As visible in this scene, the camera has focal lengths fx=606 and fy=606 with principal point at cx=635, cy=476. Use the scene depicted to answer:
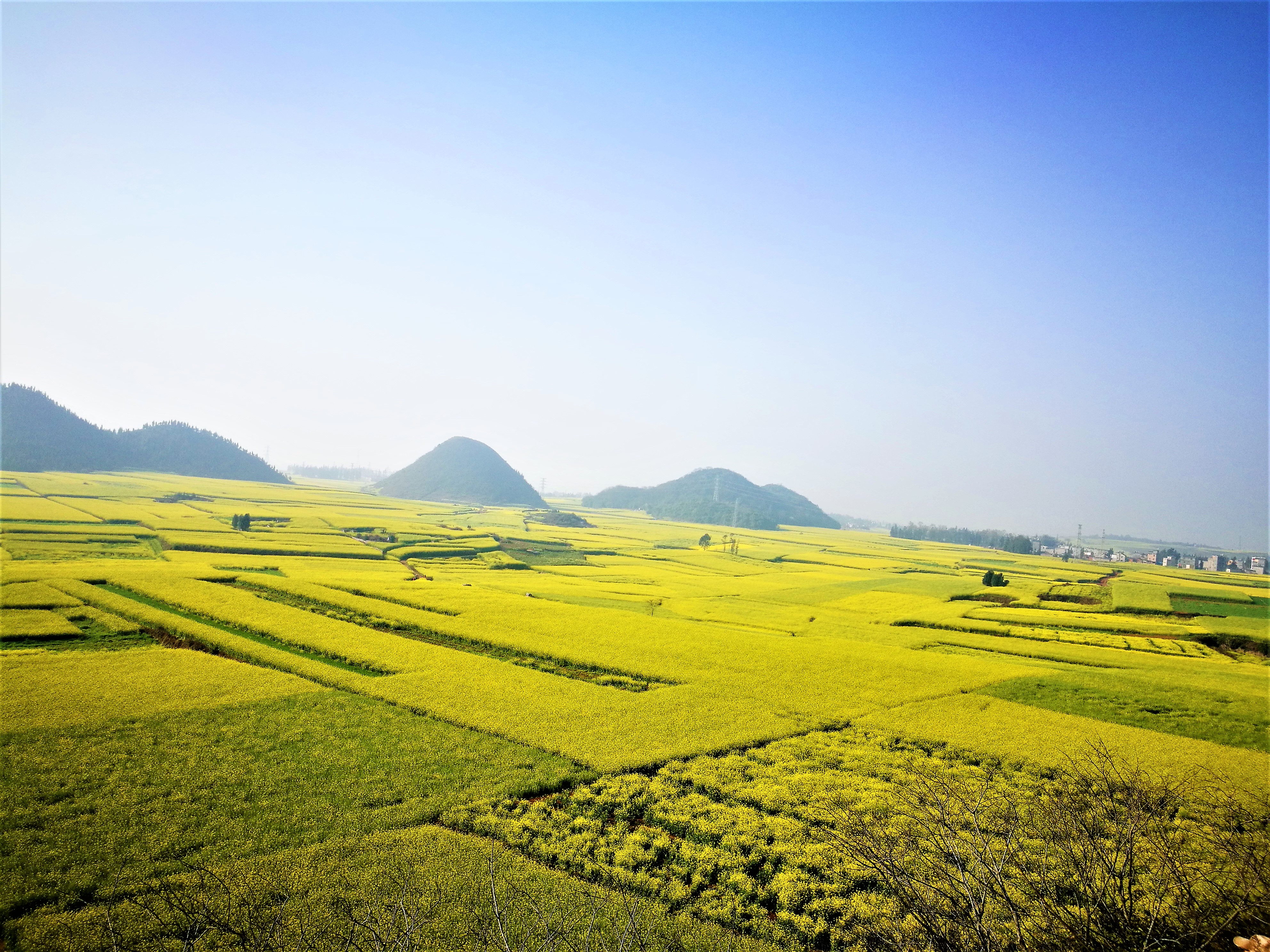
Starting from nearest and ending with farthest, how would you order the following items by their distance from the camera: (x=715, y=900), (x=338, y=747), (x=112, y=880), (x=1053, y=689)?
(x=112, y=880) → (x=715, y=900) → (x=338, y=747) → (x=1053, y=689)

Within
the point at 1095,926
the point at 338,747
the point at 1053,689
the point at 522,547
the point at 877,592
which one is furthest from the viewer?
the point at 522,547

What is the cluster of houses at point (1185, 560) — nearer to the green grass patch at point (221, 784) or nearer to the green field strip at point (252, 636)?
the green field strip at point (252, 636)

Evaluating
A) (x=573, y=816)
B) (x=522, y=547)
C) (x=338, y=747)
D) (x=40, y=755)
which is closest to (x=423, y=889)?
(x=573, y=816)

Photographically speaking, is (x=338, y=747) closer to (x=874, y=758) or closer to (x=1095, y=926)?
(x=874, y=758)

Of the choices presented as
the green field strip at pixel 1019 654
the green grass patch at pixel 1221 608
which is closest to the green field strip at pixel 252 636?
the green field strip at pixel 1019 654

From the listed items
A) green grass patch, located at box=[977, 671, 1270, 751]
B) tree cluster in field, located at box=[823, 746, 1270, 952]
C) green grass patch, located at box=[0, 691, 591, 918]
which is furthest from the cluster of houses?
green grass patch, located at box=[0, 691, 591, 918]

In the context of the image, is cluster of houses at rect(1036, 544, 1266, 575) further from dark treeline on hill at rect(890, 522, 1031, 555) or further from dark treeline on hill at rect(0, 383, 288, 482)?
dark treeline on hill at rect(0, 383, 288, 482)

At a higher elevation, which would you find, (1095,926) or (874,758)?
(1095,926)
